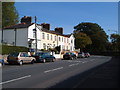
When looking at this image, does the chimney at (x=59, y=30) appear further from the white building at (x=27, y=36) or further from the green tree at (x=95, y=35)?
the green tree at (x=95, y=35)

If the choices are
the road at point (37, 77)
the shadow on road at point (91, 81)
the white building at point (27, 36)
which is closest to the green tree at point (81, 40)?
the white building at point (27, 36)

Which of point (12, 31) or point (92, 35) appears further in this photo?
point (92, 35)

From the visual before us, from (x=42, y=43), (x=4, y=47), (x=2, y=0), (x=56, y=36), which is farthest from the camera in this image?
(x=56, y=36)

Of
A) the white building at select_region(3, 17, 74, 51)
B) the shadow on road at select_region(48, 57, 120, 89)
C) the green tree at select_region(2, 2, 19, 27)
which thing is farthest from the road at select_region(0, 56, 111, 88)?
the white building at select_region(3, 17, 74, 51)

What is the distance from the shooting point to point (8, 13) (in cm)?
4325

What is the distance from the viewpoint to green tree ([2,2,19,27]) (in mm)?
42781

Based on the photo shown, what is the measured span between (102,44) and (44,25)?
4254 centimetres

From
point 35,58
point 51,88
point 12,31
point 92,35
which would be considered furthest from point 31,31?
point 92,35

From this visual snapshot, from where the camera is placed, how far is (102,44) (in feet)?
311

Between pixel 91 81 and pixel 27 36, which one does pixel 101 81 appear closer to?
pixel 91 81

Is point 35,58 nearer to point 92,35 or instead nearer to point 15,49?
point 15,49

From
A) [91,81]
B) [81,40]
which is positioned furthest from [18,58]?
[81,40]

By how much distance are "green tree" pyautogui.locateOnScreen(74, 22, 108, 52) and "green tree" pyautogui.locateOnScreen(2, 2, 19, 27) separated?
171ft

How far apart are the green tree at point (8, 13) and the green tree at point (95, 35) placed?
52.0 metres
